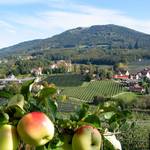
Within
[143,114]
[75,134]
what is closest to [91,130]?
[75,134]

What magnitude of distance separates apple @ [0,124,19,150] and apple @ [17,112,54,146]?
3 cm

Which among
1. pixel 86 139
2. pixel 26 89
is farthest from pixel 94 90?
pixel 86 139

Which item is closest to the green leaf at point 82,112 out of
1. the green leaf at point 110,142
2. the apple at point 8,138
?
the green leaf at point 110,142

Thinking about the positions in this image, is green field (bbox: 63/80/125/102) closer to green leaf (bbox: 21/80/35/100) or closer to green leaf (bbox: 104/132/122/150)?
green leaf (bbox: 104/132/122/150)

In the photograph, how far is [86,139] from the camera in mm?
1446

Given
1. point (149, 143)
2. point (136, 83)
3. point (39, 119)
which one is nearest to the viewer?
point (39, 119)

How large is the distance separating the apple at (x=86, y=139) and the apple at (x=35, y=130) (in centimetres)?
12

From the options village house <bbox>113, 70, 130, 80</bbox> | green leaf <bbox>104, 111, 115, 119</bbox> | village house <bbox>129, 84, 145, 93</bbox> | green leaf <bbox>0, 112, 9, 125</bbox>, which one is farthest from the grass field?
green leaf <bbox>0, 112, 9, 125</bbox>

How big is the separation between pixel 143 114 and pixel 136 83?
2848 centimetres

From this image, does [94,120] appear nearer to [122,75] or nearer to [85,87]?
[85,87]

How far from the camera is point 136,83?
86.6m

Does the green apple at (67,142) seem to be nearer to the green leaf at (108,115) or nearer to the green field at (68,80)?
the green leaf at (108,115)

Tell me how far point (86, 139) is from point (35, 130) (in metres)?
0.17

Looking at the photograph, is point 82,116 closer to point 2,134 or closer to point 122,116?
point 122,116
